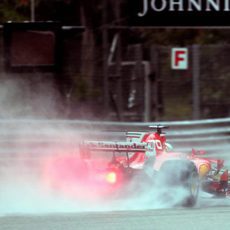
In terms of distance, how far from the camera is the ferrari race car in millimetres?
8352

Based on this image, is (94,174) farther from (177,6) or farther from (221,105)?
(177,6)

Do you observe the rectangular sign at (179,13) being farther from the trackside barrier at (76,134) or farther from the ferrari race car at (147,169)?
the ferrari race car at (147,169)

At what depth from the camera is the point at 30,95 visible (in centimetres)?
1590

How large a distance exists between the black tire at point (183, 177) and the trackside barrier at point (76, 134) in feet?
6.23

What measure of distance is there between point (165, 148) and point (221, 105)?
9.09 m

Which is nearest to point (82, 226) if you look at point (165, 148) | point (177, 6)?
point (165, 148)

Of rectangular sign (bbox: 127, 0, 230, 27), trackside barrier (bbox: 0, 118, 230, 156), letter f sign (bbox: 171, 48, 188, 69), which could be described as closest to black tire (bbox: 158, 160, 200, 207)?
trackside barrier (bbox: 0, 118, 230, 156)

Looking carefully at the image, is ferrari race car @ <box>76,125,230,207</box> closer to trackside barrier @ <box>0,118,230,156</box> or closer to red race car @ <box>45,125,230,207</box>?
red race car @ <box>45,125,230,207</box>

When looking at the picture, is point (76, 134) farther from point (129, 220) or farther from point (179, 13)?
point (179, 13)

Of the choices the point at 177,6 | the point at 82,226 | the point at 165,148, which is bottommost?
the point at 82,226

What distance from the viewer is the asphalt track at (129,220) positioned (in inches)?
299

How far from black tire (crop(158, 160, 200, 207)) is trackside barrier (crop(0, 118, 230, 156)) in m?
1.90

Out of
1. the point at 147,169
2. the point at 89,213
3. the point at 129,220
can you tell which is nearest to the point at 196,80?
the point at 147,169

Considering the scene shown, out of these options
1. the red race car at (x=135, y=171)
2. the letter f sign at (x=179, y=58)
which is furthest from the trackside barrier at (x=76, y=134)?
the letter f sign at (x=179, y=58)
